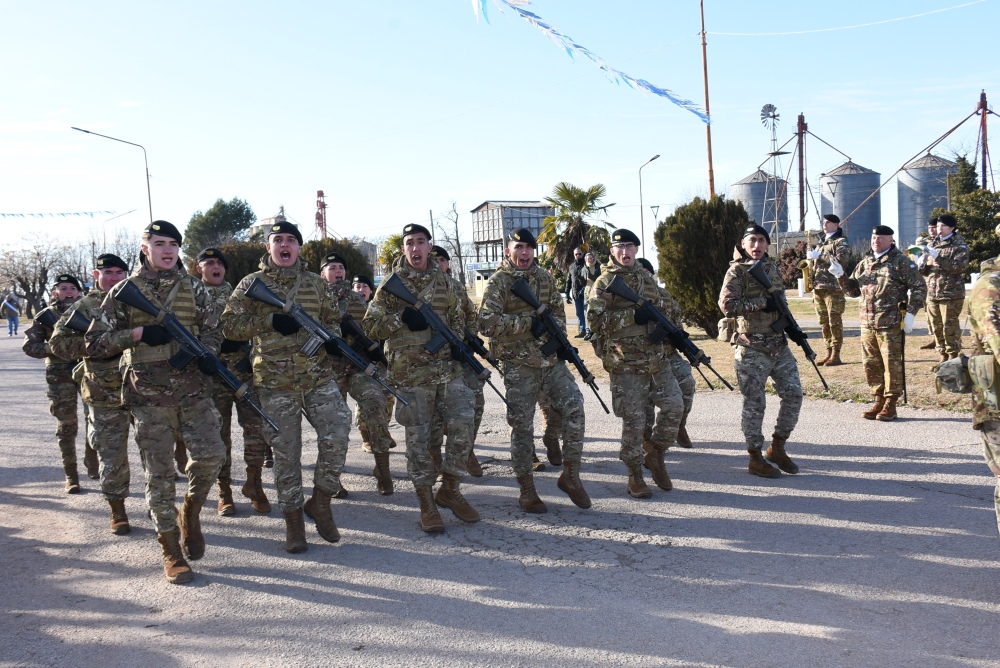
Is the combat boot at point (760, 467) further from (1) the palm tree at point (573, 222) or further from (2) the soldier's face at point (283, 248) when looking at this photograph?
(1) the palm tree at point (573, 222)

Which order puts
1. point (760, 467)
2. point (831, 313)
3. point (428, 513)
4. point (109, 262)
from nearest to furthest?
point (428, 513) → point (109, 262) → point (760, 467) → point (831, 313)

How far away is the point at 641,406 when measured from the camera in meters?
5.87

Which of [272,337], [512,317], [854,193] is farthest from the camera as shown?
[854,193]

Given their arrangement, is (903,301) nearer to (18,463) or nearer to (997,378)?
(997,378)

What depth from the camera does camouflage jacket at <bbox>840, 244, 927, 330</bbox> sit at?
26.7 ft

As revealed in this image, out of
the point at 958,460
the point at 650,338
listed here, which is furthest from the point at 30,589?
the point at 958,460

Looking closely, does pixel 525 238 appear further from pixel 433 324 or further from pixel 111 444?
pixel 111 444

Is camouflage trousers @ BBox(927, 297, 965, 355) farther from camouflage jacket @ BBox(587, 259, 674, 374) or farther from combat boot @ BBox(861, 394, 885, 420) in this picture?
camouflage jacket @ BBox(587, 259, 674, 374)

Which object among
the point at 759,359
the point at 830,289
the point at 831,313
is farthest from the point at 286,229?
the point at 830,289

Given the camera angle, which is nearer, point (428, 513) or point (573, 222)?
point (428, 513)

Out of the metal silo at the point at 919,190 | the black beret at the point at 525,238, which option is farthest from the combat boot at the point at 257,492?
the metal silo at the point at 919,190

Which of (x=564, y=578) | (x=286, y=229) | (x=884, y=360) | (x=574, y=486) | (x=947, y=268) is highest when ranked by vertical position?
(x=286, y=229)

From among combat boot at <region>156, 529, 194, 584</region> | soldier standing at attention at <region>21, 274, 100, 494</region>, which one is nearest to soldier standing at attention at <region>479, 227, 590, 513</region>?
combat boot at <region>156, 529, 194, 584</region>

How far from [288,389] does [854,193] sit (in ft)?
233
